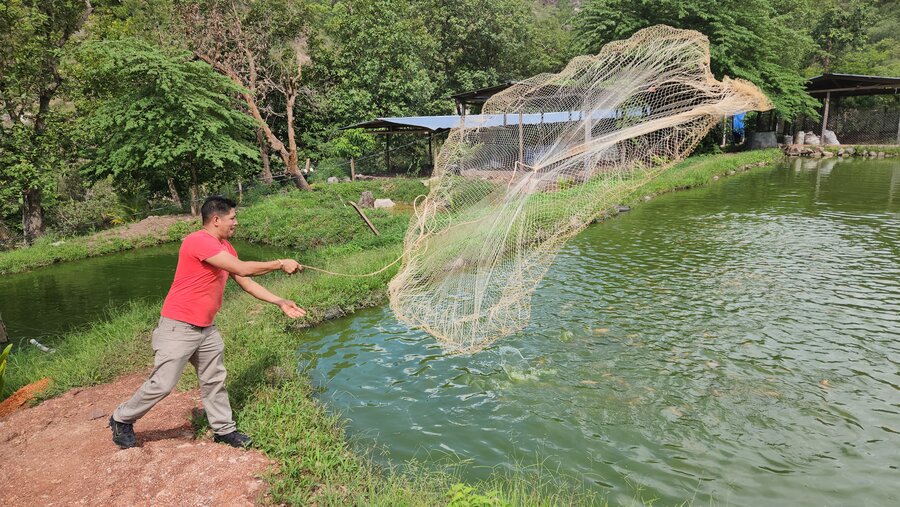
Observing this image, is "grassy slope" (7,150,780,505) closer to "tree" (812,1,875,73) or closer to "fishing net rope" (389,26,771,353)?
"fishing net rope" (389,26,771,353)

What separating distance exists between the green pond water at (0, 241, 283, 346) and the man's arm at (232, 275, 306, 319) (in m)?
5.33

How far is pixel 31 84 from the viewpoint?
15766 mm

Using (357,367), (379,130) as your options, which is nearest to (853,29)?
(379,130)

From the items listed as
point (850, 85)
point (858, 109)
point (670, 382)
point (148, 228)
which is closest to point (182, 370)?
point (670, 382)

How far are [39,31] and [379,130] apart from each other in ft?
38.1

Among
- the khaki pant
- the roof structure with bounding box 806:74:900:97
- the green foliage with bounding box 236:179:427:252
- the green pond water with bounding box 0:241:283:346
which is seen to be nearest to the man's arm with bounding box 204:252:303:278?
the khaki pant

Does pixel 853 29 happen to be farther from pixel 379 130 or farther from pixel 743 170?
pixel 379 130

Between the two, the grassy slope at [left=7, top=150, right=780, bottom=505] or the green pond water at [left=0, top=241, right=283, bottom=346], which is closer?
the grassy slope at [left=7, top=150, right=780, bottom=505]

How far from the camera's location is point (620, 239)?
12.2m

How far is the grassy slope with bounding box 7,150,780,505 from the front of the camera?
3783mm

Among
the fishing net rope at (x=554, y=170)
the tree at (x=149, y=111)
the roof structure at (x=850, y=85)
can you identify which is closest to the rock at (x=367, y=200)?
the tree at (x=149, y=111)

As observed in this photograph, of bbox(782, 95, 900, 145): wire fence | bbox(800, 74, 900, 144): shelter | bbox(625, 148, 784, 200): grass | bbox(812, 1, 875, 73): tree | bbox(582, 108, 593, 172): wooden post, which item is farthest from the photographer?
bbox(812, 1, 875, 73): tree

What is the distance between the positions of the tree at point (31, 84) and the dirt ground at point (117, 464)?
13862mm

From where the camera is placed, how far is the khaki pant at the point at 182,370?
387 centimetres
